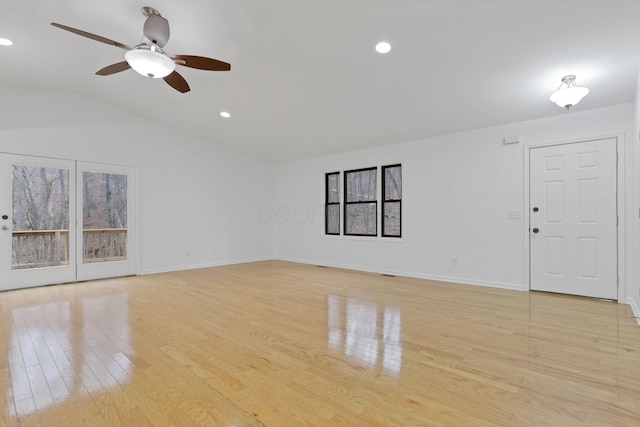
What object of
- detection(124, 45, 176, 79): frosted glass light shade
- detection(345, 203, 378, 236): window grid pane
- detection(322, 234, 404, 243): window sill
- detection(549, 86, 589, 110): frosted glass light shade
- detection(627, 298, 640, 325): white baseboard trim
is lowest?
detection(627, 298, 640, 325): white baseboard trim

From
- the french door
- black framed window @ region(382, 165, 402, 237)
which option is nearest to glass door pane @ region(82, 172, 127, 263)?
the french door

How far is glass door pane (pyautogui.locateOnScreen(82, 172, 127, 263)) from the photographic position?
5.39 metres

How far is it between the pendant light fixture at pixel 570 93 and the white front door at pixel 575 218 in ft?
3.52

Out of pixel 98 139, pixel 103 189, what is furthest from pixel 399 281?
pixel 98 139

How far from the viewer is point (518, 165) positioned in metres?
4.62

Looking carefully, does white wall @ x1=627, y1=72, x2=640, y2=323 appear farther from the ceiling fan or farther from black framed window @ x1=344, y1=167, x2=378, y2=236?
the ceiling fan

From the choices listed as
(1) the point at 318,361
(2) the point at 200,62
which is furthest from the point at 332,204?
(1) the point at 318,361

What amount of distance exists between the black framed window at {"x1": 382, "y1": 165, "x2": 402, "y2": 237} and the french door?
15.5 ft

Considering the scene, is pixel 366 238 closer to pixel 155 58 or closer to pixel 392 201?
pixel 392 201

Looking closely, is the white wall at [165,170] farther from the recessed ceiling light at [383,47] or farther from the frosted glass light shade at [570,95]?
the frosted glass light shade at [570,95]

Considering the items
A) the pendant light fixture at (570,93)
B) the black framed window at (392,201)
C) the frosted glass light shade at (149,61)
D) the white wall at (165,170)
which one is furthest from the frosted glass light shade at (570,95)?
the white wall at (165,170)

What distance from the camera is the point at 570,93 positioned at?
10.9ft

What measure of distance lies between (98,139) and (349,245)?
5011 mm

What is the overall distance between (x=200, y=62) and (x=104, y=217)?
12.8 ft
